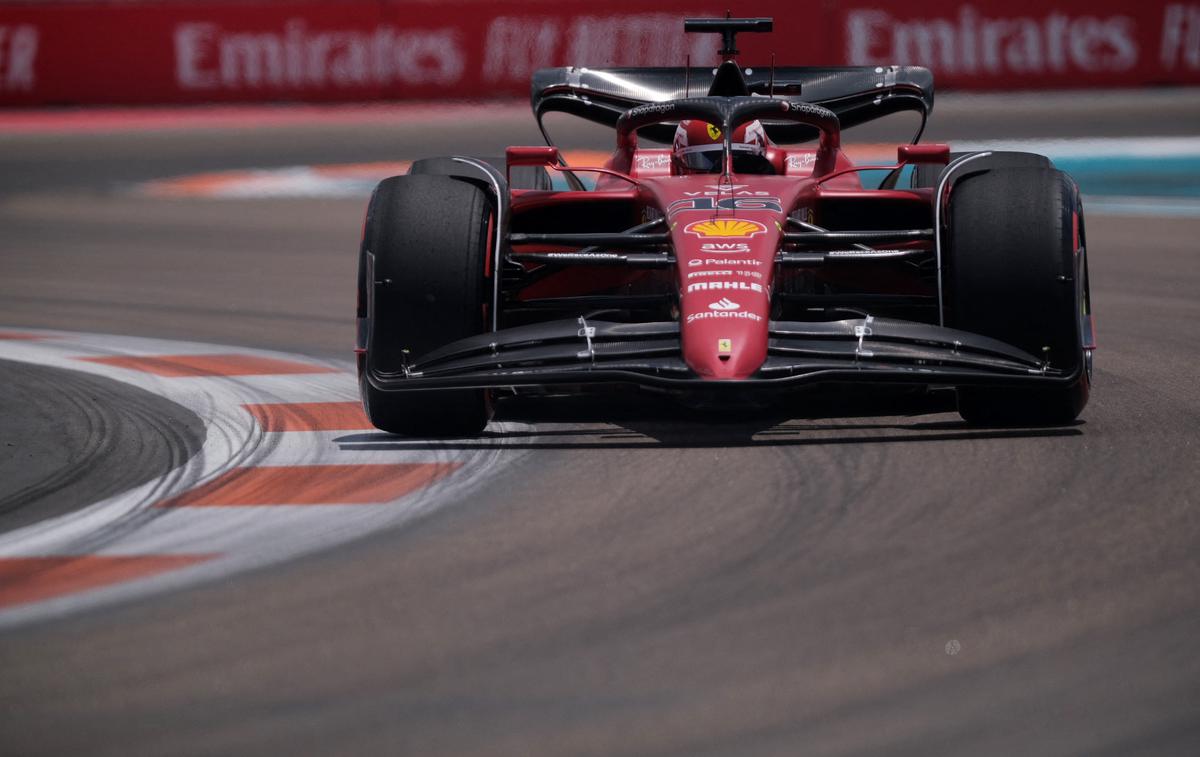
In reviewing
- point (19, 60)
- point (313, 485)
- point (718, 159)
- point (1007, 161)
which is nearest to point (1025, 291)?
point (1007, 161)

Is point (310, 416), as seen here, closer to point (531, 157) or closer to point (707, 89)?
point (531, 157)

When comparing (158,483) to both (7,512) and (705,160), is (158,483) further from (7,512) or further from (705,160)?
(705,160)

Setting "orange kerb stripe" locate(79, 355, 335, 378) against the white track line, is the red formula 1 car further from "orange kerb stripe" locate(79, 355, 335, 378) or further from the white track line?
"orange kerb stripe" locate(79, 355, 335, 378)

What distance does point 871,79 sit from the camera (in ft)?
26.2

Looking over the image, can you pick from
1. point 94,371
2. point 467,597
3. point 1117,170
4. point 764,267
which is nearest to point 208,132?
point 1117,170

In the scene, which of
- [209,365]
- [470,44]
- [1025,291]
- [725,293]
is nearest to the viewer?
[725,293]

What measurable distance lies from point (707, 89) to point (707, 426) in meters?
2.59

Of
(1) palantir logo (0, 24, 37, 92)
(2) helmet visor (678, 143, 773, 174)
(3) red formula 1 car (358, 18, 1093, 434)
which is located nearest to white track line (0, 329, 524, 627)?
(3) red formula 1 car (358, 18, 1093, 434)

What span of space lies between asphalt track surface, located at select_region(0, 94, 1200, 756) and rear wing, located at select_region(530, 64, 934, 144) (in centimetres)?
186

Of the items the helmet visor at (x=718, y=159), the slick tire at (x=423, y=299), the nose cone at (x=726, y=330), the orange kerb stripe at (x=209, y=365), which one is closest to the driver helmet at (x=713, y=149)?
the helmet visor at (x=718, y=159)

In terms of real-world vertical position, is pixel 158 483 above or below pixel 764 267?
below

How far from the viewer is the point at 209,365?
25.4ft

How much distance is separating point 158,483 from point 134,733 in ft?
7.13

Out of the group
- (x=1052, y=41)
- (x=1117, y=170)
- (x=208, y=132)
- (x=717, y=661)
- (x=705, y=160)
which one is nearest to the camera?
(x=717, y=661)
